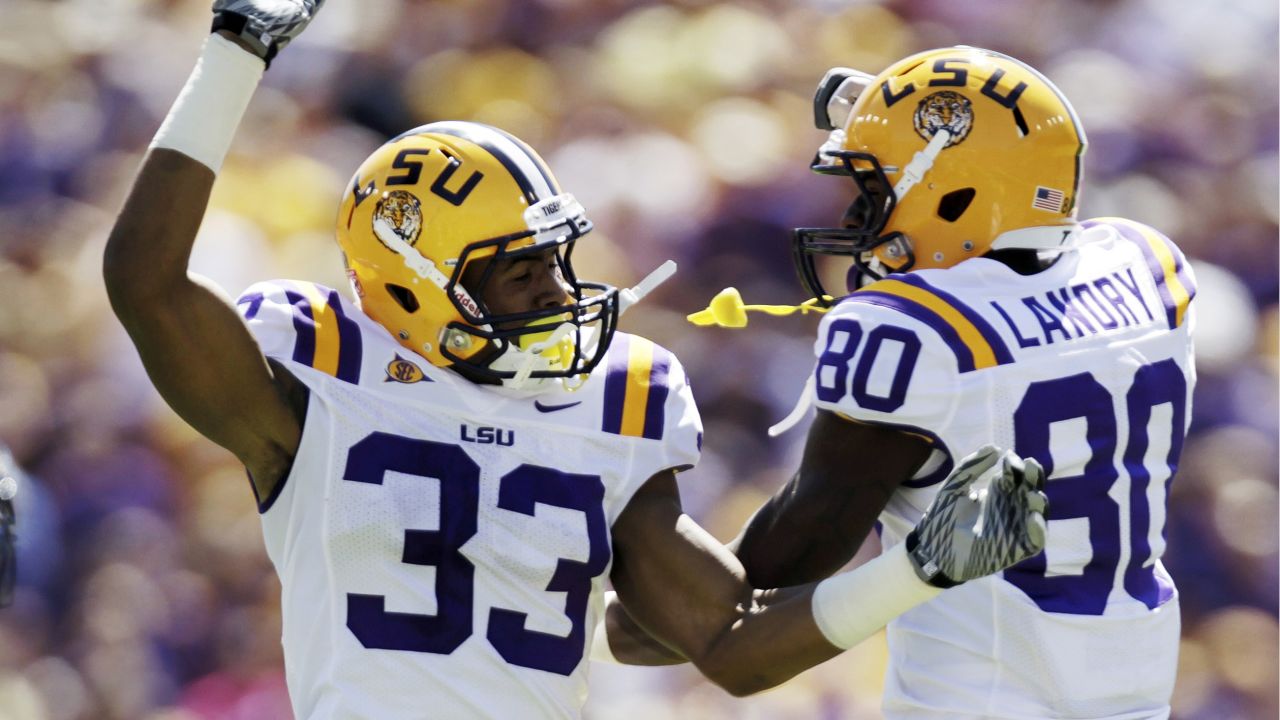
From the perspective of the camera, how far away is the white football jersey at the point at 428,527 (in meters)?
2.34

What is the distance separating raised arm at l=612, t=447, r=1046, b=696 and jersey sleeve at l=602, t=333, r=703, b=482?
0.14 ft

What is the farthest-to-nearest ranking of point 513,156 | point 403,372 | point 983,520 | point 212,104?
point 513,156, point 403,372, point 212,104, point 983,520

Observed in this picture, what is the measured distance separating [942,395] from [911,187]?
0.48 metres

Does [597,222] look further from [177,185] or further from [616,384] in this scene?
[177,185]

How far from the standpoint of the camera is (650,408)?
8.38 ft

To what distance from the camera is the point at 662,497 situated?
2.54m

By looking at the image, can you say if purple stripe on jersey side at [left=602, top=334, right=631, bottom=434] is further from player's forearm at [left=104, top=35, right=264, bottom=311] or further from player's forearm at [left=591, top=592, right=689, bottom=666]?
player's forearm at [left=104, top=35, right=264, bottom=311]

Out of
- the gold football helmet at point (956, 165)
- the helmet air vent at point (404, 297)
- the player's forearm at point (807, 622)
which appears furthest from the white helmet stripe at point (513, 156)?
the player's forearm at point (807, 622)

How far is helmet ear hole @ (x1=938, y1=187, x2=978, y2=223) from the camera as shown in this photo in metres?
2.66

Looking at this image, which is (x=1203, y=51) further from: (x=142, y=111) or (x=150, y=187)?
(x=150, y=187)

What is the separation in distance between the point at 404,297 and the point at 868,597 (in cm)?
90

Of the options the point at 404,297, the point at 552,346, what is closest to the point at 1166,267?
the point at 552,346

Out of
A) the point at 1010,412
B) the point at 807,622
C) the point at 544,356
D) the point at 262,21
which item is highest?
the point at 262,21

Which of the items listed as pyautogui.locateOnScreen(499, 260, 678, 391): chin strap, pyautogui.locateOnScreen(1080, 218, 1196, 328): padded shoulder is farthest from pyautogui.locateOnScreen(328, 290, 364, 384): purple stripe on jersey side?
pyautogui.locateOnScreen(1080, 218, 1196, 328): padded shoulder
